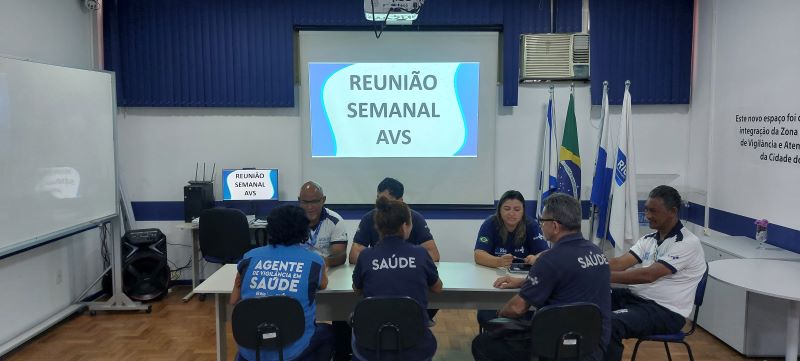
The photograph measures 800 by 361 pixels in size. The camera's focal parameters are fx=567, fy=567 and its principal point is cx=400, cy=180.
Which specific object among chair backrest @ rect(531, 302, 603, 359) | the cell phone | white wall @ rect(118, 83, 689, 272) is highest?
white wall @ rect(118, 83, 689, 272)

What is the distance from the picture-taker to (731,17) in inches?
186

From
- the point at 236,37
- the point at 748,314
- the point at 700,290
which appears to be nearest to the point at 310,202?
the point at 700,290

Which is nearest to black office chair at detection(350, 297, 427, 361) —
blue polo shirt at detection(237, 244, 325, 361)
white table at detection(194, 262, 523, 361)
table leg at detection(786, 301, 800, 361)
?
blue polo shirt at detection(237, 244, 325, 361)

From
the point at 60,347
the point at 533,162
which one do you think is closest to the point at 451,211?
the point at 533,162

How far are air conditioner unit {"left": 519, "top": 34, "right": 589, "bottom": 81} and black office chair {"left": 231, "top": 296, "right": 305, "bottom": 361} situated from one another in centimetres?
363

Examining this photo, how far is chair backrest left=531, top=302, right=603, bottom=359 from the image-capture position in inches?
95.2

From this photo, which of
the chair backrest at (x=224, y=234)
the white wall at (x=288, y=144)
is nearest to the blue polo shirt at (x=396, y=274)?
the chair backrest at (x=224, y=234)

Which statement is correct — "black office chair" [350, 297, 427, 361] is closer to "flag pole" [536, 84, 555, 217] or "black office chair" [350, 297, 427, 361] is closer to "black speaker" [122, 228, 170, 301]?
"flag pole" [536, 84, 555, 217]

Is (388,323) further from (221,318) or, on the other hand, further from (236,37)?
(236,37)

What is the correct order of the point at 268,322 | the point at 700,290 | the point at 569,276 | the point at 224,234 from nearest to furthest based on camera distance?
the point at 569,276, the point at 268,322, the point at 700,290, the point at 224,234

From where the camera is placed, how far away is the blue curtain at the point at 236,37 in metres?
5.34

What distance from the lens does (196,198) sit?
17.3ft

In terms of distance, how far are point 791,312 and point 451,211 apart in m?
2.95

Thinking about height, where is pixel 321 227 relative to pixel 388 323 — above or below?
above
